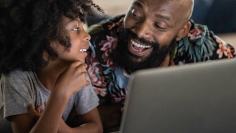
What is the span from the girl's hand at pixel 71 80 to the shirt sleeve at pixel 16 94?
18 centimetres

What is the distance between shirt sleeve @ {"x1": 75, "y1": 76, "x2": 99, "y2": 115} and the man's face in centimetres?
36

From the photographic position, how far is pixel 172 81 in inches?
16.4

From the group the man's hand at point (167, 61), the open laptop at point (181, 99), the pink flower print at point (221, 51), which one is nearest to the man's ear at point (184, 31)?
the man's hand at point (167, 61)

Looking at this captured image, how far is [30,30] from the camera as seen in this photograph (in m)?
0.79

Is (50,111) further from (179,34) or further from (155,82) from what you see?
(179,34)

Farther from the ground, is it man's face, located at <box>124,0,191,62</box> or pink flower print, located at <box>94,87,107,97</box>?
man's face, located at <box>124,0,191,62</box>

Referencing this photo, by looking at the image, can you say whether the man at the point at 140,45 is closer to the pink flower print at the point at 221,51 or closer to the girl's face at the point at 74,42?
the pink flower print at the point at 221,51

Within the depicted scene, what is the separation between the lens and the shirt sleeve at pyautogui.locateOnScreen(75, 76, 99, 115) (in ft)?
3.25

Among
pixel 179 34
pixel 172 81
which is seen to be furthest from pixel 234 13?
pixel 172 81

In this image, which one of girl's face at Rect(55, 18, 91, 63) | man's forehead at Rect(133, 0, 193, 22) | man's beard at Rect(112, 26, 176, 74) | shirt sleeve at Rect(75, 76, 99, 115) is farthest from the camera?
man's beard at Rect(112, 26, 176, 74)

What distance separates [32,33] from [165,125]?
1.94 ft

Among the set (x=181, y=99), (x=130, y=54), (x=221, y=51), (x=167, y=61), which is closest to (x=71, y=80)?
(x=181, y=99)

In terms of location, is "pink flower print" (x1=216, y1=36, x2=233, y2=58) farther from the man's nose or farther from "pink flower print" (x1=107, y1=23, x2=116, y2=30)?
"pink flower print" (x1=107, y1=23, x2=116, y2=30)

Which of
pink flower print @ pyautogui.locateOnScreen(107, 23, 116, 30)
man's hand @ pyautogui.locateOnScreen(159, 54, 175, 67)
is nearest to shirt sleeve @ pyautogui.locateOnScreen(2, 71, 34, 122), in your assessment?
pink flower print @ pyautogui.locateOnScreen(107, 23, 116, 30)
